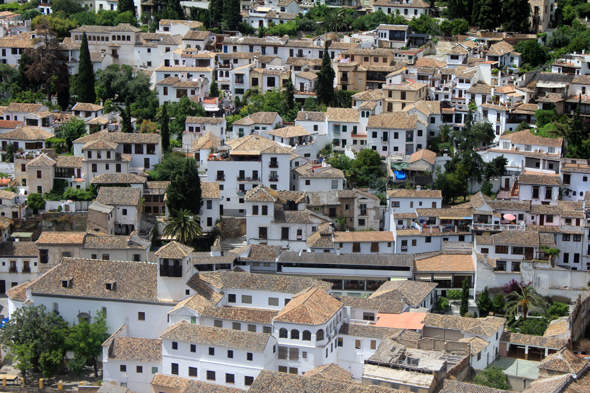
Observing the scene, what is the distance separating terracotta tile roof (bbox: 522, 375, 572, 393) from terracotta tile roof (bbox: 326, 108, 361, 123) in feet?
98.8

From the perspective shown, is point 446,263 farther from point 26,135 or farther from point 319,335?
point 26,135

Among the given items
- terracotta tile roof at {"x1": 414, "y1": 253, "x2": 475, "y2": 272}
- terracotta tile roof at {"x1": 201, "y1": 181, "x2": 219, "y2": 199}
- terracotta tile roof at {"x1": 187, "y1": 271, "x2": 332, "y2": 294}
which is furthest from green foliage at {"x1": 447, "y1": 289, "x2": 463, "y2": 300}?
terracotta tile roof at {"x1": 201, "y1": 181, "x2": 219, "y2": 199}

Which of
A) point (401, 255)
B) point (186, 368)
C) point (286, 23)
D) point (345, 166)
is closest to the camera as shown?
point (186, 368)

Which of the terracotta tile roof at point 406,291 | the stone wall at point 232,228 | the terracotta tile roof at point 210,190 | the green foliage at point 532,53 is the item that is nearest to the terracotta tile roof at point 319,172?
the stone wall at point 232,228

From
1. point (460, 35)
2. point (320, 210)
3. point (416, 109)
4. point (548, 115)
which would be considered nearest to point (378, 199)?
point (320, 210)

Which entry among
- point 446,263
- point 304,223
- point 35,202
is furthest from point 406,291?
point 35,202

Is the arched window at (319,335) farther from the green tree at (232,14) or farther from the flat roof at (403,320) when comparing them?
the green tree at (232,14)

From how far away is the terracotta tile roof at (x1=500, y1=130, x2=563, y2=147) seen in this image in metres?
72.1

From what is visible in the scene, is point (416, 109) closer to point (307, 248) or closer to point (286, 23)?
point (307, 248)

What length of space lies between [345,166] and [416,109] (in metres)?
8.00

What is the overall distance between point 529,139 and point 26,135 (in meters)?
36.4

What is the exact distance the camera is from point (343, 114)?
78.0m

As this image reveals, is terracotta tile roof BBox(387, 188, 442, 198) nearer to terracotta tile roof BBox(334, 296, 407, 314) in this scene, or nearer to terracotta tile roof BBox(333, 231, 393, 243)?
terracotta tile roof BBox(333, 231, 393, 243)

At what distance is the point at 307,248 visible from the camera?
66.9 meters
